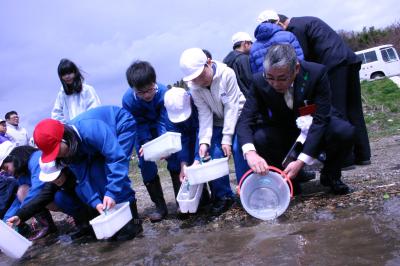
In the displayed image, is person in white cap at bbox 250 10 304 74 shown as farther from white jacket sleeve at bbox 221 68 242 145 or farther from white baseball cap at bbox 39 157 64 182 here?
white baseball cap at bbox 39 157 64 182

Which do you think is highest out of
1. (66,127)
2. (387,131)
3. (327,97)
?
(66,127)

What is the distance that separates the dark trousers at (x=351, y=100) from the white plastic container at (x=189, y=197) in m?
1.62

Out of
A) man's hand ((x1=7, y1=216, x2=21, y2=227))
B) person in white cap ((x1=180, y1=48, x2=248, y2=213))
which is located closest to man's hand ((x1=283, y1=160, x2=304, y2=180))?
person in white cap ((x1=180, y1=48, x2=248, y2=213))

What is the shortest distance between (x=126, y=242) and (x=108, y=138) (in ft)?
2.68

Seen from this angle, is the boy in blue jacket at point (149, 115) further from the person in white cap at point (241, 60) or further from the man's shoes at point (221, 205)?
the person in white cap at point (241, 60)

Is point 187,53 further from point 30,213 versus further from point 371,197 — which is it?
point 30,213

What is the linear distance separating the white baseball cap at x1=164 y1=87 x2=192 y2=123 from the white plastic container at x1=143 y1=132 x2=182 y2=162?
210 mm

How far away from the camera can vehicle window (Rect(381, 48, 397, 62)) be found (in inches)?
754

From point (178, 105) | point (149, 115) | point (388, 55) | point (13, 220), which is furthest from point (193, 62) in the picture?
point (388, 55)

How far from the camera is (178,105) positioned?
11.5ft

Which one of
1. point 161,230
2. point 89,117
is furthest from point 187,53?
point 161,230

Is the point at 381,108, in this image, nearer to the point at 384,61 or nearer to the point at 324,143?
the point at 324,143

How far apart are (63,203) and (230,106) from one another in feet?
5.59

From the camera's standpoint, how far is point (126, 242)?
327 cm
